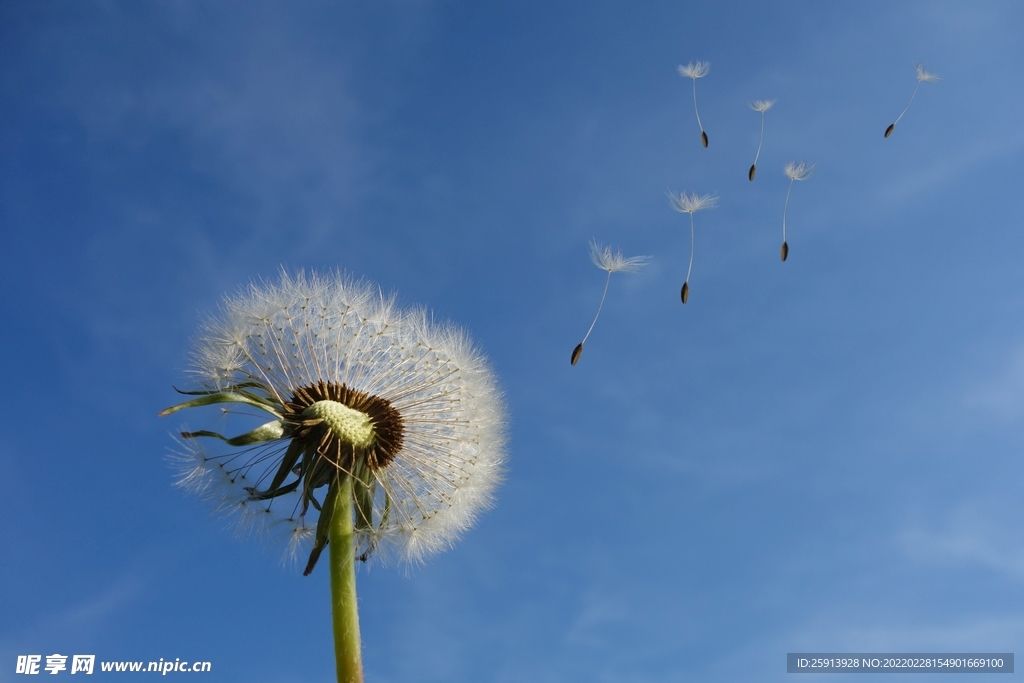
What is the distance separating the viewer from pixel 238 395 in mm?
7746

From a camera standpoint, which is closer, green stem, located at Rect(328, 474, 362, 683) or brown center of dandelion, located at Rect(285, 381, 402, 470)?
green stem, located at Rect(328, 474, 362, 683)

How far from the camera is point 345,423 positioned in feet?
25.7

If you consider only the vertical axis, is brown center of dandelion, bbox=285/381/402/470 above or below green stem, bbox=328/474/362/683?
above

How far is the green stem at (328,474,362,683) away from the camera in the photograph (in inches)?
262

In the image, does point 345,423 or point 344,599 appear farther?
point 345,423

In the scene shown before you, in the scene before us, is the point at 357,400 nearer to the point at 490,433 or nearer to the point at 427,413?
the point at 427,413

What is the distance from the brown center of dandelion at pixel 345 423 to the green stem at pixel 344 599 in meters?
0.60

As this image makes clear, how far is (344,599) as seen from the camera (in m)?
6.86

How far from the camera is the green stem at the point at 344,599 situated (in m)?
6.64

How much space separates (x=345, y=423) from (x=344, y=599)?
67.5 inches

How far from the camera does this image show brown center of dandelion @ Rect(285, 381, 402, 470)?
7754 mm

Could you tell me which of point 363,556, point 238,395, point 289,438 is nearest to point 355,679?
point 363,556

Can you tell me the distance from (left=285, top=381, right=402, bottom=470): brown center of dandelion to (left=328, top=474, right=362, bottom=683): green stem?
60cm

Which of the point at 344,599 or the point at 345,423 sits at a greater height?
the point at 345,423
